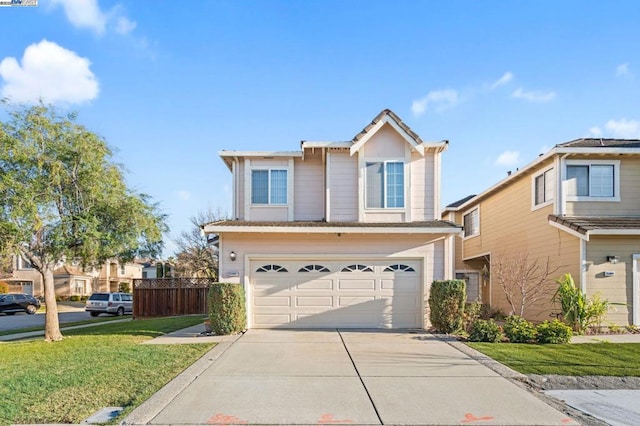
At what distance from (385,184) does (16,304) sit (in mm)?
26408

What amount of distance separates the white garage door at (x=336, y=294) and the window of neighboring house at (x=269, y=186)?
2064 mm

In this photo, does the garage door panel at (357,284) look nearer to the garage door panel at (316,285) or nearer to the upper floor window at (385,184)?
the garage door panel at (316,285)

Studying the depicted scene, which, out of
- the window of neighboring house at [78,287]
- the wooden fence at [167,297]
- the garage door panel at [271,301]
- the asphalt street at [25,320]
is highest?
the garage door panel at [271,301]

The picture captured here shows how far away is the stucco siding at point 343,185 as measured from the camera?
13.5m

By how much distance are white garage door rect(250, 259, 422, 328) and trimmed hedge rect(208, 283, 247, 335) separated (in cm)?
107

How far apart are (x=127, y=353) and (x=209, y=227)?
411cm

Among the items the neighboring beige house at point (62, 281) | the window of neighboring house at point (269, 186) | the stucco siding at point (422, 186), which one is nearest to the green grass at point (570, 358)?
the stucco siding at point (422, 186)

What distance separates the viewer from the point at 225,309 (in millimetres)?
11695

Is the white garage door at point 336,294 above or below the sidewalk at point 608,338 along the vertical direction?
above

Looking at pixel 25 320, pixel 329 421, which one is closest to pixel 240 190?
pixel 329 421

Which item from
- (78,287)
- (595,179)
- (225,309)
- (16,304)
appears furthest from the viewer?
(78,287)

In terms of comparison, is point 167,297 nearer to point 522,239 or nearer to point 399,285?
point 399,285

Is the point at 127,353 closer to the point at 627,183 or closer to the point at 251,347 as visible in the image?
the point at 251,347

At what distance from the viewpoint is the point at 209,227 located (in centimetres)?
1229
